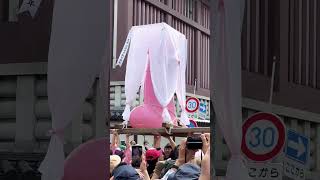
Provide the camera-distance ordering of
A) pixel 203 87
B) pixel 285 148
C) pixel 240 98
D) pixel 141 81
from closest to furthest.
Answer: pixel 240 98, pixel 285 148, pixel 141 81, pixel 203 87

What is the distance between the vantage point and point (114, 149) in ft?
19.7

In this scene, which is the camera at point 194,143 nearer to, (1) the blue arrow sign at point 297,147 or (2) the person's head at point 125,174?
(2) the person's head at point 125,174

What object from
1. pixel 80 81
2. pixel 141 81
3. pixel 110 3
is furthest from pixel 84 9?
pixel 141 81

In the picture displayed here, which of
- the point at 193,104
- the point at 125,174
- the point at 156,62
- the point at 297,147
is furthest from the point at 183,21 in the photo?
the point at 297,147

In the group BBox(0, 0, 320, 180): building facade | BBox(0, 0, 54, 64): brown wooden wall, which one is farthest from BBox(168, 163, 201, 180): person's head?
BBox(0, 0, 54, 64): brown wooden wall

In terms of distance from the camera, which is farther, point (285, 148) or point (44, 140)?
point (285, 148)

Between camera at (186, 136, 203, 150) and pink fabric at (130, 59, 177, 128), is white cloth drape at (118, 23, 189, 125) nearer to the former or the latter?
pink fabric at (130, 59, 177, 128)

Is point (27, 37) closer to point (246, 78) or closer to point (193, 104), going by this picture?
point (246, 78)

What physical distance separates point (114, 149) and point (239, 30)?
325 cm

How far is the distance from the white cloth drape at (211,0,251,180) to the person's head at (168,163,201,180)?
3.06 ft

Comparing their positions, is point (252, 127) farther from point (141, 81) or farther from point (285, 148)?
point (141, 81)

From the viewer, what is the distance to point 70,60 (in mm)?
2713

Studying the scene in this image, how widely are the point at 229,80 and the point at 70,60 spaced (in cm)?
84

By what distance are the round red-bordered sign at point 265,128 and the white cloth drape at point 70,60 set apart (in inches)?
35.7
